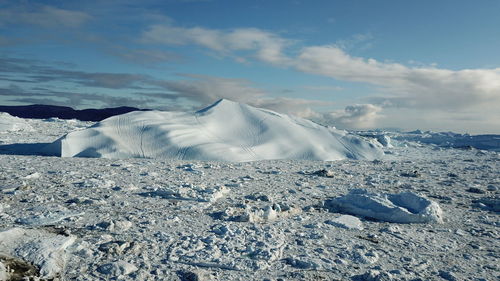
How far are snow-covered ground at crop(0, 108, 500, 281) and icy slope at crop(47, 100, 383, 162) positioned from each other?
2.05 meters

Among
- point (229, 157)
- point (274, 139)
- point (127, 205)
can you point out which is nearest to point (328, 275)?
point (127, 205)

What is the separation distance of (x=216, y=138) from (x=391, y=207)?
6.08 m

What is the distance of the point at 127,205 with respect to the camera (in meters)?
4.18

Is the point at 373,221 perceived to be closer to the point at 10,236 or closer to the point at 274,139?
the point at 10,236

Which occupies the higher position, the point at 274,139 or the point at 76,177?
the point at 274,139

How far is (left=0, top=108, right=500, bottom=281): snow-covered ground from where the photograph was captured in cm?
271

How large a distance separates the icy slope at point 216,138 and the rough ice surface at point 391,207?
14.6 ft

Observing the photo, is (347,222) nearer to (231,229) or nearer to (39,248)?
(231,229)

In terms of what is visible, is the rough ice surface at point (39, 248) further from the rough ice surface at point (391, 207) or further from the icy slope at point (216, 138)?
the icy slope at point (216, 138)

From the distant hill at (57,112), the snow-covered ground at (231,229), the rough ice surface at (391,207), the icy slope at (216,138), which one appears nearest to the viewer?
the snow-covered ground at (231,229)

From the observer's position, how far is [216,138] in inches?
378

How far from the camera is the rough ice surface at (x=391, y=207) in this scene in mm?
4148

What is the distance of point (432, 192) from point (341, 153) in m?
4.41

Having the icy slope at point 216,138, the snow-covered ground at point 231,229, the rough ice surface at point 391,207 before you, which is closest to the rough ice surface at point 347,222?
the snow-covered ground at point 231,229
